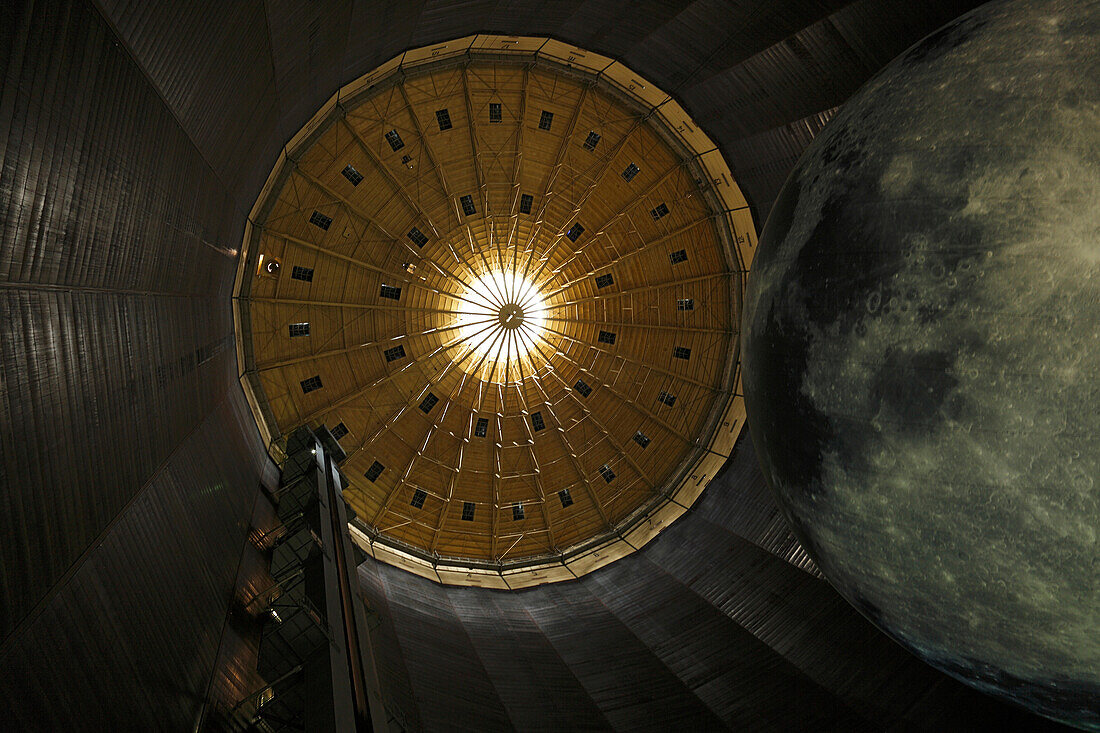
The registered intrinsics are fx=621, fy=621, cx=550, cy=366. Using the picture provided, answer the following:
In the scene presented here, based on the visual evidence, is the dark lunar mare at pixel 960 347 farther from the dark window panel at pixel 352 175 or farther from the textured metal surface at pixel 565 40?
the dark window panel at pixel 352 175

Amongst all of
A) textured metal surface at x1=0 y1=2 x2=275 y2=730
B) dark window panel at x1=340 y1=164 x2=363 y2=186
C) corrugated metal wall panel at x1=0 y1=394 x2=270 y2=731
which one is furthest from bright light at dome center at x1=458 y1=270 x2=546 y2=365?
textured metal surface at x1=0 y1=2 x2=275 y2=730

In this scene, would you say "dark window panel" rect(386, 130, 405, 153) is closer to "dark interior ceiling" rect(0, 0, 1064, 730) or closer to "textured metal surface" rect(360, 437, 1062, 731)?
"dark interior ceiling" rect(0, 0, 1064, 730)

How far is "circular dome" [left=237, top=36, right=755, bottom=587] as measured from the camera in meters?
23.9

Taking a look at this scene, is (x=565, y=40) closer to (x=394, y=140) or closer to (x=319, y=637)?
(x=394, y=140)

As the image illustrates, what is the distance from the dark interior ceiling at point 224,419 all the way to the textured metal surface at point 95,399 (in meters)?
0.04

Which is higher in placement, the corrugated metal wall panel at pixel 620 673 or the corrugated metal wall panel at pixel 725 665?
the corrugated metal wall panel at pixel 725 665

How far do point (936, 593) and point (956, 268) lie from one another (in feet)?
9.57

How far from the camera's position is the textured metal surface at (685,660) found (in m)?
14.9

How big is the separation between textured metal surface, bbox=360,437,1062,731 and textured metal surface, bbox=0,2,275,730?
224 inches

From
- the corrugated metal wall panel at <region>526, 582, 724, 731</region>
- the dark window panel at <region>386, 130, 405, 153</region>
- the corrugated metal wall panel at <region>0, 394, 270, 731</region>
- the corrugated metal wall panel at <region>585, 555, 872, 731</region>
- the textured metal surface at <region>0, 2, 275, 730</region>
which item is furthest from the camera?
the dark window panel at <region>386, 130, 405, 153</region>

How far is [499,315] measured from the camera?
2967 centimetres

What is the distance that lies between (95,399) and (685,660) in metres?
15.9

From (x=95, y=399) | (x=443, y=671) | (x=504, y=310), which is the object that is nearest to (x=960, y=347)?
(x=95, y=399)

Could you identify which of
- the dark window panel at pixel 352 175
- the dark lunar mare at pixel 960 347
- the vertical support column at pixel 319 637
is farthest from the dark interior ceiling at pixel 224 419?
the dark lunar mare at pixel 960 347
